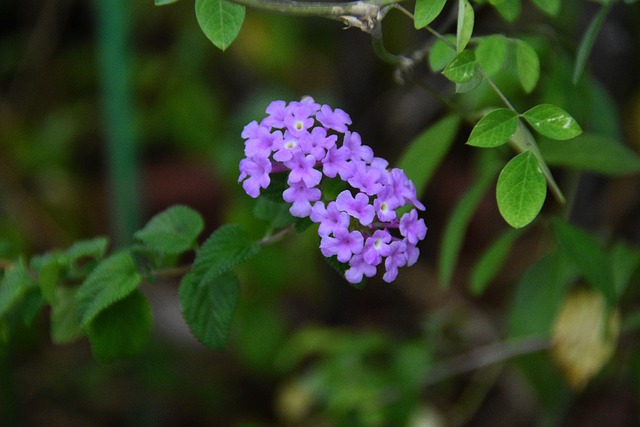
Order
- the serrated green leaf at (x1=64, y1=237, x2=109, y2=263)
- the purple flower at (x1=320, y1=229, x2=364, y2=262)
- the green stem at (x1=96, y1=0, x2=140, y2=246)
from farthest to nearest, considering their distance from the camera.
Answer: the green stem at (x1=96, y1=0, x2=140, y2=246) → the serrated green leaf at (x1=64, y1=237, x2=109, y2=263) → the purple flower at (x1=320, y1=229, x2=364, y2=262)

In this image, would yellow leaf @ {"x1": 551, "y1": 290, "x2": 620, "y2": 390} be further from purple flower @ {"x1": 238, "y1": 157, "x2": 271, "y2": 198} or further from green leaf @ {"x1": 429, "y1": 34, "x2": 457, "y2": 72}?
purple flower @ {"x1": 238, "y1": 157, "x2": 271, "y2": 198}

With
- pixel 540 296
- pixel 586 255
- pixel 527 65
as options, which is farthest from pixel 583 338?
pixel 527 65

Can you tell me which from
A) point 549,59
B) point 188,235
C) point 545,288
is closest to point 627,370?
point 545,288

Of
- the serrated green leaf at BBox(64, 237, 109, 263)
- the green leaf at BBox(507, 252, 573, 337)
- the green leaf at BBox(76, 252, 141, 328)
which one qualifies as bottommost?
the green leaf at BBox(507, 252, 573, 337)

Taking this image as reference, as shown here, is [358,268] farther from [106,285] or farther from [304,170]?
[106,285]

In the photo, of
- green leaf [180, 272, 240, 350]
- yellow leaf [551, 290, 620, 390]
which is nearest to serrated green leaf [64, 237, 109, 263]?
green leaf [180, 272, 240, 350]
